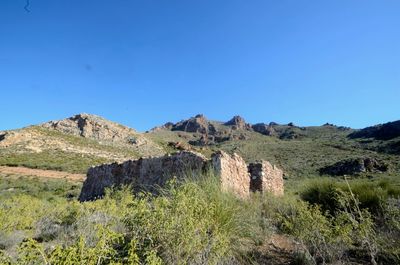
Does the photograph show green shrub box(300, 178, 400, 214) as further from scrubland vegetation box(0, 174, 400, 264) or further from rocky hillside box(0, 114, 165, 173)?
rocky hillside box(0, 114, 165, 173)

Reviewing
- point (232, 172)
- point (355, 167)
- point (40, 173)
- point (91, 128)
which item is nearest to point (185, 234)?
point (232, 172)

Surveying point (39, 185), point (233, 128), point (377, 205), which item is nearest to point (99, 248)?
point (377, 205)

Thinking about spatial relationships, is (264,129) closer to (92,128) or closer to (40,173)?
(92,128)

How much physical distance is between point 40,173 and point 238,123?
2949 inches

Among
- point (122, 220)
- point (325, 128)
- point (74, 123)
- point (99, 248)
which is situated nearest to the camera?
point (99, 248)

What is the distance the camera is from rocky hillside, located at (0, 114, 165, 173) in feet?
131

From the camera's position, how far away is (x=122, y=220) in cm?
544

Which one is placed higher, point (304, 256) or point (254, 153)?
point (254, 153)

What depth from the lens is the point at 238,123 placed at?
105 metres

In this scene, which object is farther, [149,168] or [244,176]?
[149,168]

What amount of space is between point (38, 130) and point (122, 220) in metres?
50.4

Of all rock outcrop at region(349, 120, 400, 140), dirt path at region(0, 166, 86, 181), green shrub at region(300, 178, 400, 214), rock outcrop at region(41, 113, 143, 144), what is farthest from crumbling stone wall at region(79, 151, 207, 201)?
Result: rock outcrop at region(349, 120, 400, 140)

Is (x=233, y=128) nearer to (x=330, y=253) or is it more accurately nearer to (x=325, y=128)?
(x=325, y=128)

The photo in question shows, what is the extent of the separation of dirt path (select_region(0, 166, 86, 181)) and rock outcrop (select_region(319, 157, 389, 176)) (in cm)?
2210
